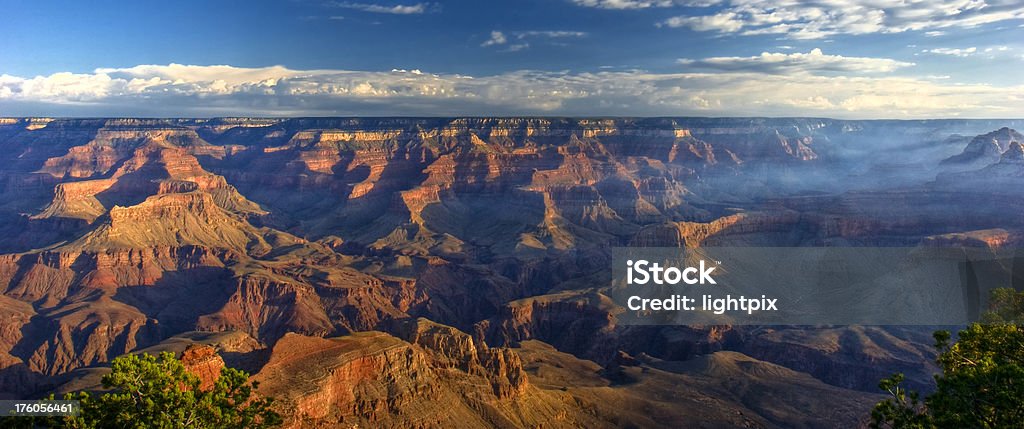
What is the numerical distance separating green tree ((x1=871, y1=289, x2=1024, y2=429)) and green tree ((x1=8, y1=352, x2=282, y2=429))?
95.7 feet

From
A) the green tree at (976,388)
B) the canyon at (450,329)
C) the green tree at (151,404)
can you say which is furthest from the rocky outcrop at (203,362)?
the green tree at (976,388)

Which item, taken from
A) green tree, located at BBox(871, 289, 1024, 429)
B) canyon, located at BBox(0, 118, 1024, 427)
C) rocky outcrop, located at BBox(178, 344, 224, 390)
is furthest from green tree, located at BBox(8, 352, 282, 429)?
green tree, located at BBox(871, 289, 1024, 429)

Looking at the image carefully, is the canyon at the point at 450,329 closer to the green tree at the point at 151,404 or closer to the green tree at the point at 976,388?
the green tree at the point at 151,404

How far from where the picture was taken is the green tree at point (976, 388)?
1006 inches

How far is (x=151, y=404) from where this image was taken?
27250mm

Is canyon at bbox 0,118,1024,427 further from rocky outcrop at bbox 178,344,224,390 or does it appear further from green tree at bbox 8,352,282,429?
green tree at bbox 8,352,282,429

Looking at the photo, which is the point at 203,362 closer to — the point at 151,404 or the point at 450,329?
the point at 151,404

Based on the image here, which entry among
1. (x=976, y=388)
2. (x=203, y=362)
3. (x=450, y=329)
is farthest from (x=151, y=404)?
(x=450, y=329)

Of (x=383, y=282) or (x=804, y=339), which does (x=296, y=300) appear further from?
(x=804, y=339)

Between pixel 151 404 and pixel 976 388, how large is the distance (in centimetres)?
3398

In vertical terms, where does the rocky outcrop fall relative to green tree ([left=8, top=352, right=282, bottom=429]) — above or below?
below

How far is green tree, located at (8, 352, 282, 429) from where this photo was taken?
27203 millimetres

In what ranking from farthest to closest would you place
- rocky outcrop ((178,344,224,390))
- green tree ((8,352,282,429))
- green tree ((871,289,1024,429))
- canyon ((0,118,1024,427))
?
canyon ((0,118,1024,427)), rocky outcrop ((178,344,224,390)), green tree ((8,352,282,429)), green tree ((871,289,1024,429))

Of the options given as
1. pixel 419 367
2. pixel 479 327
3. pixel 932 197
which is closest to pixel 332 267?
pixel 479 327
